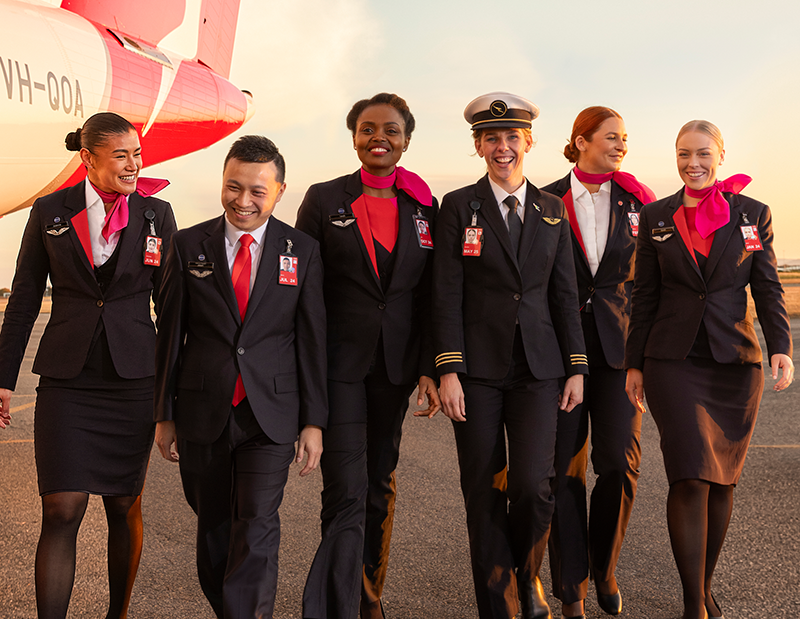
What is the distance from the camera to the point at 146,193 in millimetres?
2689

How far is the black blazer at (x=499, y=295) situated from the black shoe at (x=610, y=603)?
1030 millimetres

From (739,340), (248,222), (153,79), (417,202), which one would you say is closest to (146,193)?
(248,222)

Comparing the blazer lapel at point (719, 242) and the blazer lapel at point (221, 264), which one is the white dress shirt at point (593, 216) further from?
the blazer lapel at point (221, 264)

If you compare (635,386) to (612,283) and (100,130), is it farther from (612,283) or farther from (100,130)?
(100,130)

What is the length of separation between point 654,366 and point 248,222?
67.9 inches

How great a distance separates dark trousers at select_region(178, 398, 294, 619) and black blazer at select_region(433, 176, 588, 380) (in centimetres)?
73

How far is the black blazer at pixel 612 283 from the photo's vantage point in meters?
2.87

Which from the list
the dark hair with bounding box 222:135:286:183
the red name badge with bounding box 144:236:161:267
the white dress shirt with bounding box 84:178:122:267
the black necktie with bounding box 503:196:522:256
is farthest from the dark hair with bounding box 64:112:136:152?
the black necktie with bounding box 503:196:522:256

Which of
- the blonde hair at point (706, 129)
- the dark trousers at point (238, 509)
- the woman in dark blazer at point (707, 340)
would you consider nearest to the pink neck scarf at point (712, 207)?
the woman in dark blazer at point (707, 340)

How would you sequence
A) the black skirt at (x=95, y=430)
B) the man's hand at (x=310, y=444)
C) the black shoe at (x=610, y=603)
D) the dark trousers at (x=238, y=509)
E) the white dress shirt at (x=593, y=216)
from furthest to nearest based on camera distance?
the white dress shirt at (x=593, y=216)
the black shoe at (x=610, y=603)
the black skirt at (x=95, y=430)
the man's hand at (x=310, y=444)
the dark trousers at (x=238, y=509)

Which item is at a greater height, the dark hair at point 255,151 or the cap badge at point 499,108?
the cap badge at point 499,108

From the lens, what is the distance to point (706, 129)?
2619mm

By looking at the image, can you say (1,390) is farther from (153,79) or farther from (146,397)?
(153,79)

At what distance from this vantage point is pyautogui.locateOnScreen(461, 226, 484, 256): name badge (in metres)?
2.47
